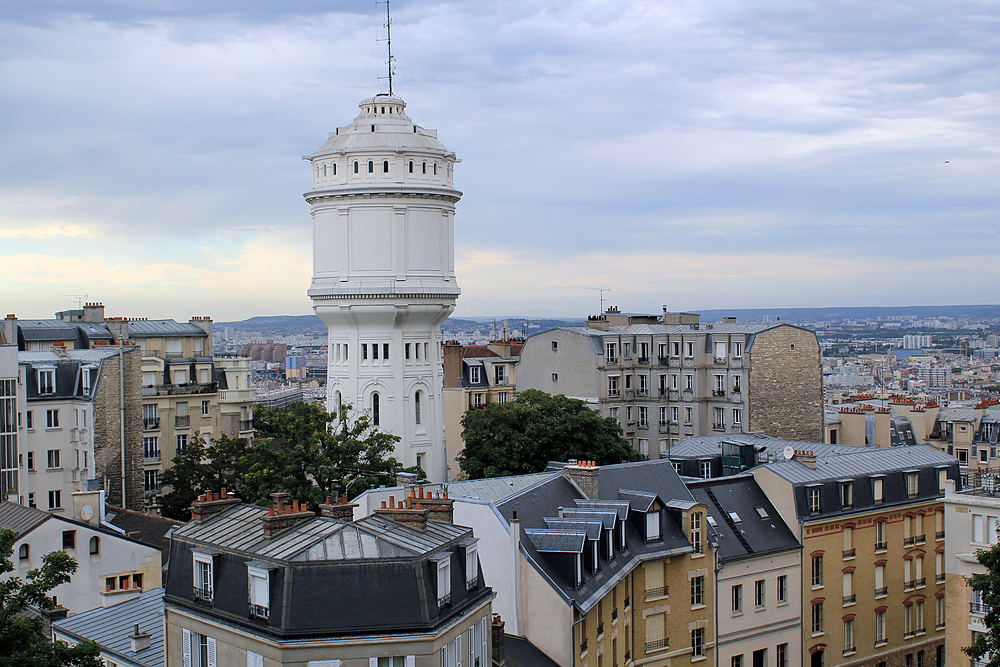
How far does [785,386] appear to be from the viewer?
7125 cm

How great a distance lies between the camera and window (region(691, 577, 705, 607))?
3869cm

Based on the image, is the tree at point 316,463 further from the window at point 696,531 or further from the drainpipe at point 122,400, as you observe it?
the drainpipe at point 122,400

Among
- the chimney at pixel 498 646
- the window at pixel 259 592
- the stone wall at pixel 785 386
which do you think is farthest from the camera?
the stone wall at pixel 785 386

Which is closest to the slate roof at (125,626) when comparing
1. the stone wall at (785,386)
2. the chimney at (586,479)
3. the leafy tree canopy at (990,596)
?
the chimney at (586,479)

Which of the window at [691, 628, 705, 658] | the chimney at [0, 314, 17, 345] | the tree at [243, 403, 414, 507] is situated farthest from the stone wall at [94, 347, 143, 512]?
the window at [691, 628, 705, 658]

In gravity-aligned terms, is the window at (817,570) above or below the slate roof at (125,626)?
below

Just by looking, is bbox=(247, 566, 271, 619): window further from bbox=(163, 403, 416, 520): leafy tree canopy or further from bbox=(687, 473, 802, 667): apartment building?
bbox=(687, 473, 802, 667): apartment building

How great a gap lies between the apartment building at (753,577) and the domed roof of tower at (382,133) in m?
22.3

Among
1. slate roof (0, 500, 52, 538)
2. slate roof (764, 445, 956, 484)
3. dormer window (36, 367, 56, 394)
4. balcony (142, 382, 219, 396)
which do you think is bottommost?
slate roof (0, 500, 52, 538)

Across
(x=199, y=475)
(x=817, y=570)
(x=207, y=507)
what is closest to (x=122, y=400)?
(x=199, y=475)

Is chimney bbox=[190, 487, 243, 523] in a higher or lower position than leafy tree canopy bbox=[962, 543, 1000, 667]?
higher

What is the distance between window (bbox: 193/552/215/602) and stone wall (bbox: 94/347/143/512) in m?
34.8

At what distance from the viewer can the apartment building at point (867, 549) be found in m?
43.7

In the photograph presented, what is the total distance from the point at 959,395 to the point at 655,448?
81.9 m
